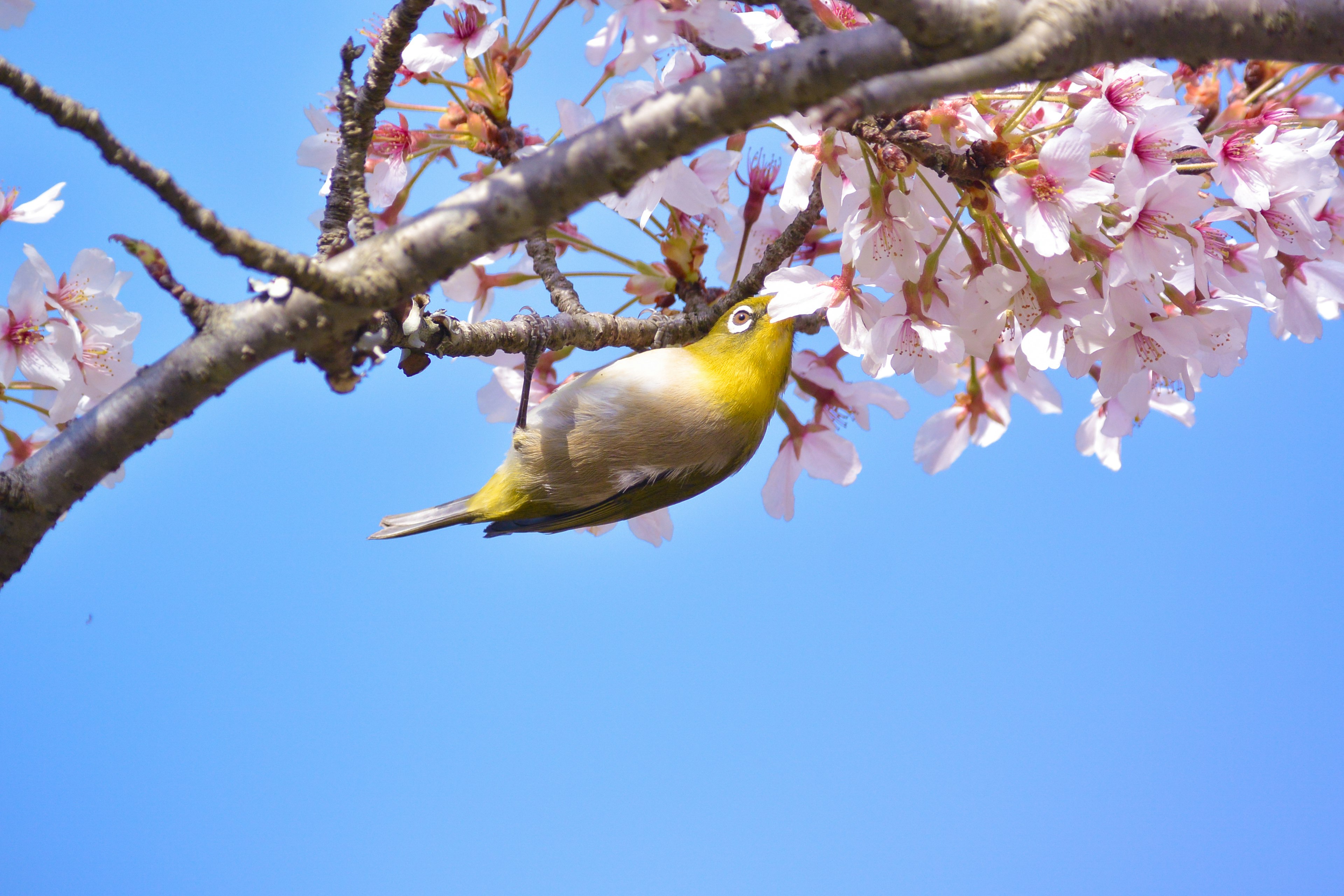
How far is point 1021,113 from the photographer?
1.36 meters

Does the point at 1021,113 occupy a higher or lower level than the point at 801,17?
higher

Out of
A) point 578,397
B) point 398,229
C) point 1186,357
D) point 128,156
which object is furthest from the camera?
point 578,397

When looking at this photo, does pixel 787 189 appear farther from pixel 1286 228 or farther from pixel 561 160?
pixel 1286 228

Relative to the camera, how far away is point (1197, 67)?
41.8 inches

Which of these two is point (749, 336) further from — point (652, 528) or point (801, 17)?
point (801, 17)

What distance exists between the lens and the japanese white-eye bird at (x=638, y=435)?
167 centimetres

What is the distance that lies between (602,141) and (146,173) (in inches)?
18.0

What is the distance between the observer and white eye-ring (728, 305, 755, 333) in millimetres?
1762

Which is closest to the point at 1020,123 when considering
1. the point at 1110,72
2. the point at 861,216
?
the point at 1110,72

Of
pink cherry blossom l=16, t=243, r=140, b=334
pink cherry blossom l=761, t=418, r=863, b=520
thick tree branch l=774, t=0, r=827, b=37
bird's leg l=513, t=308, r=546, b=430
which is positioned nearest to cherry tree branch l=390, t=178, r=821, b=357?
bird's leg l=513, t=308, r=546, b=430

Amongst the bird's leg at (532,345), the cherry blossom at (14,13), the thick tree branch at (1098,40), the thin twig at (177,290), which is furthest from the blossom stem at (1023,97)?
the cherry blossom at (14,13)

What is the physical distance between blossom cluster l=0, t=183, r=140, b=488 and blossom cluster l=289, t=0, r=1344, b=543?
1.59 ft

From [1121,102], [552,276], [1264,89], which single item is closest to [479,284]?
[552,276]

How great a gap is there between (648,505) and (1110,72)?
113cm
